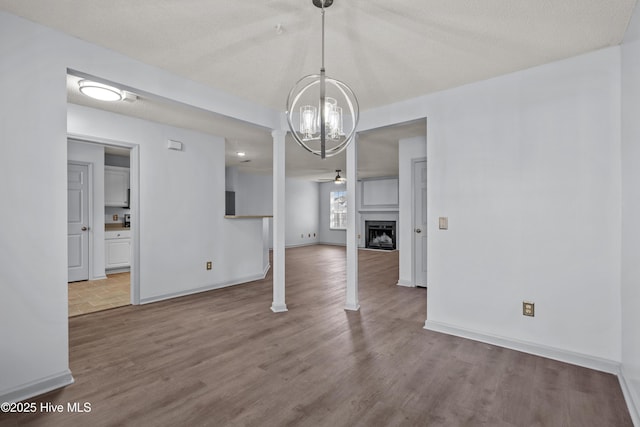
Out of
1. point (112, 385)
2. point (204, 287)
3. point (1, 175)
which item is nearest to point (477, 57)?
point (1, 175)

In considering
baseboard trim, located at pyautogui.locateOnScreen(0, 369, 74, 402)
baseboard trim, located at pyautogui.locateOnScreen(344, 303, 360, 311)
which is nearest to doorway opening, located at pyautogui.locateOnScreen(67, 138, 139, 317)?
baseboard trim, located at pyautogui.locateOnScreen(0, 369, 74, 402)

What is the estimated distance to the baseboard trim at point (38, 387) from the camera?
6.26 ft

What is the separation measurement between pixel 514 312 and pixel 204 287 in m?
4.01

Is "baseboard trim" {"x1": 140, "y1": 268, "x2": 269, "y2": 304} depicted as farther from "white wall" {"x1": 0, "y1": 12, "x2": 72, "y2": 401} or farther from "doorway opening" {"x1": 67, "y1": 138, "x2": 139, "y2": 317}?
"white wall" {"x1": 0, "y1": 12, "x2": 72, "y2": 401}

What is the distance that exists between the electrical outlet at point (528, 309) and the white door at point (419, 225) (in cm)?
227

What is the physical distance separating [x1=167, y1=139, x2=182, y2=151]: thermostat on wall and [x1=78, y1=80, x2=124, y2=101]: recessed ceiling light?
1.11 meters

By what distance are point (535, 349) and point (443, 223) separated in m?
1.30

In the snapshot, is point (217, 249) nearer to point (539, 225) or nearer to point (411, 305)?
point (411, 305)

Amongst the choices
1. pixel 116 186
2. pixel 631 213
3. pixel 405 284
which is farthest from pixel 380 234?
pixel 631 213

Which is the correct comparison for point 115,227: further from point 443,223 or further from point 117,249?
point 443,223

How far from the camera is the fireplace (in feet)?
31.9

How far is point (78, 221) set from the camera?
17.0 feet

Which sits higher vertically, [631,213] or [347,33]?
[347,33]

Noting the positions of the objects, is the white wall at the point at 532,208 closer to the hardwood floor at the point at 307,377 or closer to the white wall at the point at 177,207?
the hardwood floor at the point at 307,377
